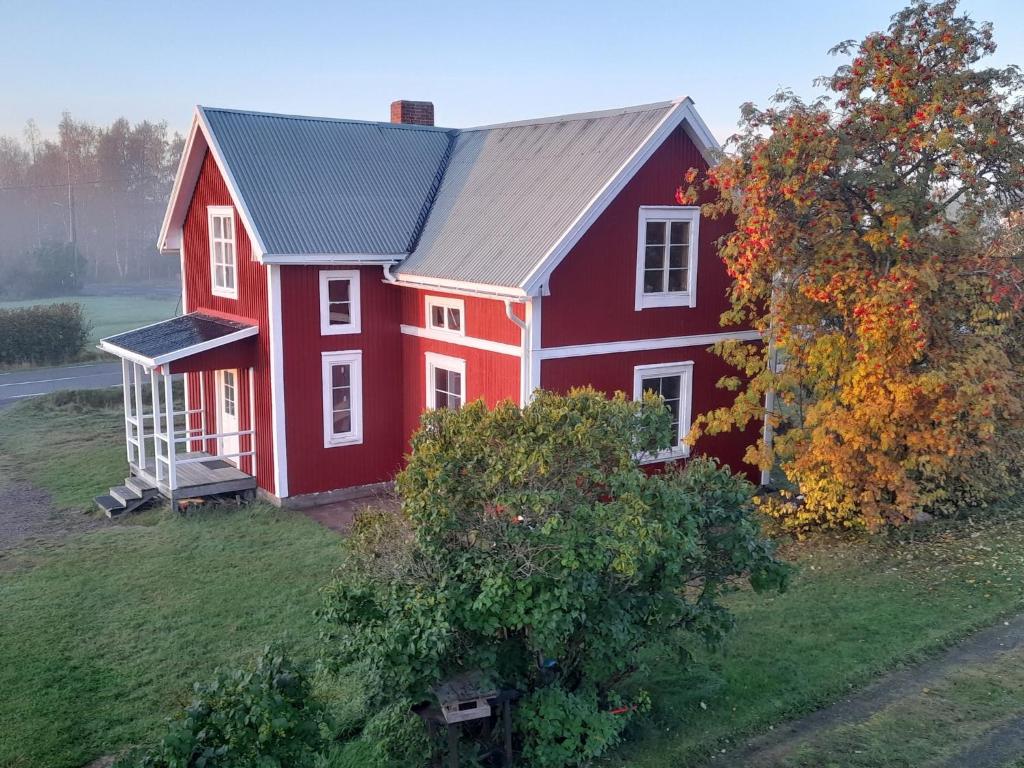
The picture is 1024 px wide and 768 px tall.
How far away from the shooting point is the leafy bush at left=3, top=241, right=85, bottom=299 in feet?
206

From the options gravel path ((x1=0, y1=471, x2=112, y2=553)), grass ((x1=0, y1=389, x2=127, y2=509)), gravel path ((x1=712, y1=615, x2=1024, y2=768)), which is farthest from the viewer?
grass ((x1=0, y1=389, x2=127, y2=509))

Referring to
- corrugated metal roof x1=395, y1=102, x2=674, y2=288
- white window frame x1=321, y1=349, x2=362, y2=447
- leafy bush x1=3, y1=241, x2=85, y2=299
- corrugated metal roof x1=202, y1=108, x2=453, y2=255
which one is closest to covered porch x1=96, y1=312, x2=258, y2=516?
white window frame x1=321, y1=349, x2=362, y2=447

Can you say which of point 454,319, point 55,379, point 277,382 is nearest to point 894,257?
point 454,319

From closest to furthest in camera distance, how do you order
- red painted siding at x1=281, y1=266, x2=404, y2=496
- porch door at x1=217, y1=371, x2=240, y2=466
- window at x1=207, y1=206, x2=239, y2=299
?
red painted siding at x1=281, y1=266, x2=404, y2=496 → window at x1=207, y1=206, x2=239, y2=299 → porch door at x1=217, y1=371, x2=240, y2=466

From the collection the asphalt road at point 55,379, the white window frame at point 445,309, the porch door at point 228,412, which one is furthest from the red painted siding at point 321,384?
the asphalt road at point 55,379

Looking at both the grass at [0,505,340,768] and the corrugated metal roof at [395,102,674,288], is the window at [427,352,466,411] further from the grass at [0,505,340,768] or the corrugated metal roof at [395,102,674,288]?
the grass at [0,505,340,768]

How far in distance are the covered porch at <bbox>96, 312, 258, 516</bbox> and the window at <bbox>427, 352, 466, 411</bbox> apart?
3383 millimetres

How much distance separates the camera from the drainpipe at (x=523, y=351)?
14.0m

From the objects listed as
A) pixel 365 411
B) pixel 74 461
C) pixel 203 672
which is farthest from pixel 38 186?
pixel 203 672

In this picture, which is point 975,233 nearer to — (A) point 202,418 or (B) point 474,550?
(B) point 474,550

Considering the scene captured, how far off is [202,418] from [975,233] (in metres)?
15.5

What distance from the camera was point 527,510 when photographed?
299 inches

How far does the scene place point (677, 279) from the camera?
1573 centimetres

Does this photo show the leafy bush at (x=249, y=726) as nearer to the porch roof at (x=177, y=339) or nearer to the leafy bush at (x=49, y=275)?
the porch roof at (x=177, y=339)
